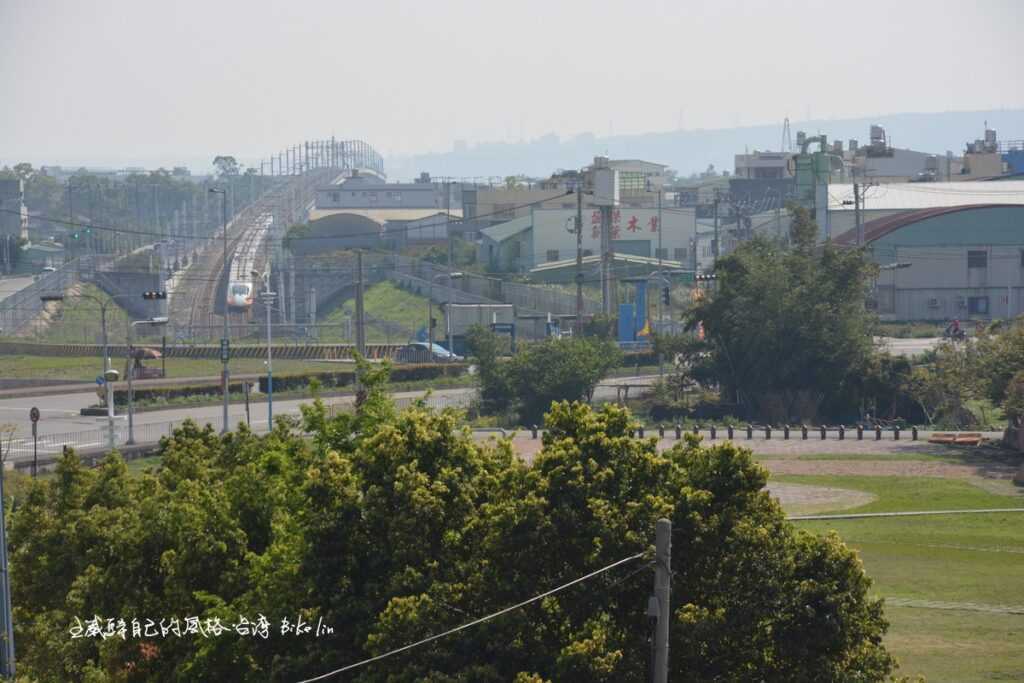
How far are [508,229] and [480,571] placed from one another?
105901 millimetres

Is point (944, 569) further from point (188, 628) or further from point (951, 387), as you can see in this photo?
point (951, 387)

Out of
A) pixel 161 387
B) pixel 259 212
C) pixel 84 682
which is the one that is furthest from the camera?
pixel 259 212

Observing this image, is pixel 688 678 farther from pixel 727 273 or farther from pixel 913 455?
pixel 727 273

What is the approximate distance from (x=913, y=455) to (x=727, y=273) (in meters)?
18.2

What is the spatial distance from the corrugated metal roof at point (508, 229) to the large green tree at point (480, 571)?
99513 mm

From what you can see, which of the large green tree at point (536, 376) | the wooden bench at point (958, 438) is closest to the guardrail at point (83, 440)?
the large green tree at point (536, 376)

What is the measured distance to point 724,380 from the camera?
6812cm

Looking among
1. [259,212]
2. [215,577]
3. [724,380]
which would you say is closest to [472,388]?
[724,380]

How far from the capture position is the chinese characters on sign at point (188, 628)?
19.8 meters

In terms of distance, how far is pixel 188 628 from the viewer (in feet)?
69.3

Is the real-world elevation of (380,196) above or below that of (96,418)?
above

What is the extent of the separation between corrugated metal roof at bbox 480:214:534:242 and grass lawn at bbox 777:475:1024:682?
77.1 meters

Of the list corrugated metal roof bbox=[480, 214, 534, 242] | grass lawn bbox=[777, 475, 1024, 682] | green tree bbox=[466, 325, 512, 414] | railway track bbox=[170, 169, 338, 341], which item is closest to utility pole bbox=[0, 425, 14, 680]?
grass lawn bbox=[777, 475, 1024, 682]

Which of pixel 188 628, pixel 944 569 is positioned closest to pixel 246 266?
pixel 944 569
